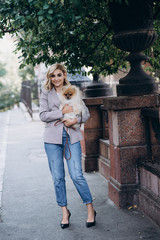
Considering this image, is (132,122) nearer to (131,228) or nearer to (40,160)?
(131,228)

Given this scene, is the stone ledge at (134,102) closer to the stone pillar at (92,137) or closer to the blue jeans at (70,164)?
the blue jeans at (70,164)

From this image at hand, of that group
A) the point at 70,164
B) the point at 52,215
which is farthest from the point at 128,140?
the point at 52,215

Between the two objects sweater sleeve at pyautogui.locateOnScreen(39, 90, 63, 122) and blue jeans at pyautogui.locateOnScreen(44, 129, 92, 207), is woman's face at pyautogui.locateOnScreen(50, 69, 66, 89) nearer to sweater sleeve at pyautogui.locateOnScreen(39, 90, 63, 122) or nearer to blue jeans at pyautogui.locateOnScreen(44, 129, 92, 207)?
sweater sleeve at pyautogui.locateOnScreen(39, 90, 63, 122)

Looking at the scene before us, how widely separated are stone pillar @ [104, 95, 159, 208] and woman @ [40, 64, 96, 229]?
23.8 inches

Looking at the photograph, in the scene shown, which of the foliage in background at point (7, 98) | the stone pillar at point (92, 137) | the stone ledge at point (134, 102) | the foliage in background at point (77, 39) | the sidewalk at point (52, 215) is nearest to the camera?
the sidewalk at point (52, 215)

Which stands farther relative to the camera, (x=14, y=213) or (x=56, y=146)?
(x=14, y=213)

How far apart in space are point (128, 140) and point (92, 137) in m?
2.34

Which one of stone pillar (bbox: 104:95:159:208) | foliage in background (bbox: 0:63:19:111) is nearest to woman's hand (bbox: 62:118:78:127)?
stone pillar (bbox: 104:95:159:208)

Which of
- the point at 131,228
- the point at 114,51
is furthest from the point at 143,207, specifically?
the point at 114,51

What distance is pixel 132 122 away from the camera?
15.3 feet

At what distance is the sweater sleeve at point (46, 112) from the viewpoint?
4.09 meters

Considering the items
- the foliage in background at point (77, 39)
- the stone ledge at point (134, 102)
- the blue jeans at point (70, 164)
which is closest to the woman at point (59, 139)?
the blue jeans at point (70, 164)

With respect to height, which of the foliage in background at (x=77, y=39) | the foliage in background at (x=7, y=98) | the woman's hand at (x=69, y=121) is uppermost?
the foliage in background at (x=7, y=98)

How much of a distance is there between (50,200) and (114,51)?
296 centimetres
